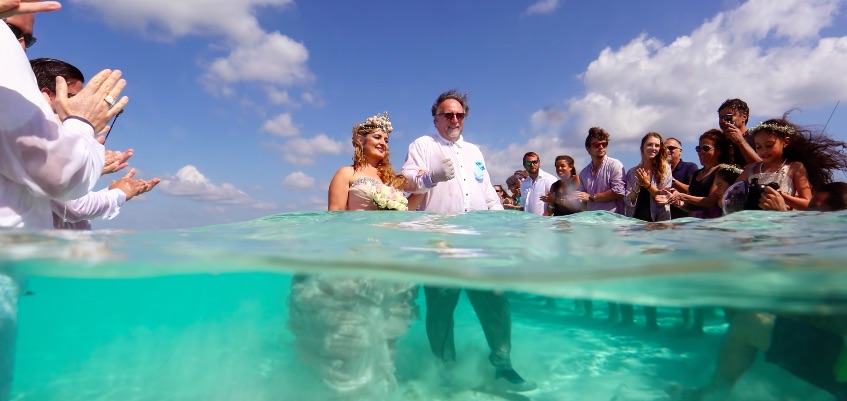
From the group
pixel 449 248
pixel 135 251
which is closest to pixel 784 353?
pixel 449 248

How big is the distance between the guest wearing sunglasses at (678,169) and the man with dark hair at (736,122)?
0.70 m

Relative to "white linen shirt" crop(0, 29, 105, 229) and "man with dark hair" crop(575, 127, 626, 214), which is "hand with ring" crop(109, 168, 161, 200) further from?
"man with dark hair" crop(575, 127, 626, 214)

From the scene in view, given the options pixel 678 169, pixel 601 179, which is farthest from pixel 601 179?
pixel 678 169

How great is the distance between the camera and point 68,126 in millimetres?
2039

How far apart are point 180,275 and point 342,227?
1.57 meters

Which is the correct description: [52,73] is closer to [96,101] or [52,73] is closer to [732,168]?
[96,101]

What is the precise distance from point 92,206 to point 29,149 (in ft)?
5.91

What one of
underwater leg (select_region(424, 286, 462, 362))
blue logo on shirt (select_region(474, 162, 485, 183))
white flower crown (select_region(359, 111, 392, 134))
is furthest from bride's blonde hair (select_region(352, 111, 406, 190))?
underwater leg (select_region(424, 286, 462, 362))

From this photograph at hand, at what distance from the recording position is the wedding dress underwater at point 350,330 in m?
3.71

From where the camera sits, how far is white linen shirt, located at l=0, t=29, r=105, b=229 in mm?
1767

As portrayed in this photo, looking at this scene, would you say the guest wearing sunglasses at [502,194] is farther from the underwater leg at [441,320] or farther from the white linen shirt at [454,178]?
the underwater leg at [441,320]

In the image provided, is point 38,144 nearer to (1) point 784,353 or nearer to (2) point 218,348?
(2) point 218,348

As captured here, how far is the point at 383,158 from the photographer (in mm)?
5027

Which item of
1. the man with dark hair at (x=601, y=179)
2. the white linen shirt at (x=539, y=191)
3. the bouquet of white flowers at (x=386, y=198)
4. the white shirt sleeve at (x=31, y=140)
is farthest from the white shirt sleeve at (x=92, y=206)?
the white linen shirt at (x=539, y=191)
